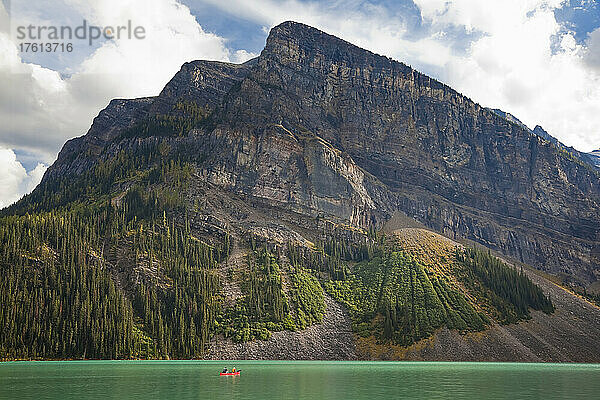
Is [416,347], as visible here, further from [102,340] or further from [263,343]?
[102,340]

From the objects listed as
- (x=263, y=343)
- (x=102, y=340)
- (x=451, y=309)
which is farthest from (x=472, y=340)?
(x=102, y=340)

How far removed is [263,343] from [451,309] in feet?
219

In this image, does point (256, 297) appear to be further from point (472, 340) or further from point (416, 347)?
point (472, 340)

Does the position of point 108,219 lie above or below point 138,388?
above

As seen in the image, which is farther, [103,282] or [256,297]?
[256,297]

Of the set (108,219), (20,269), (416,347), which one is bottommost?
(416,347)

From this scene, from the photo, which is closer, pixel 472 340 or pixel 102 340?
pixel 102 340

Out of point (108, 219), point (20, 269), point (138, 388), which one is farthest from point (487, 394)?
point (108, 219)

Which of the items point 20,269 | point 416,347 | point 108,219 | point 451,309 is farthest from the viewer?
point 108,219

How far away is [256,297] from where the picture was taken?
17762 cm

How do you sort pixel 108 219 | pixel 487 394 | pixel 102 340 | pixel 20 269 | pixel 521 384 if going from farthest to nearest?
pixel 108 219 < pixel 20 269 < pixel 102 340 < pixel 521 384 < pixel 487 394

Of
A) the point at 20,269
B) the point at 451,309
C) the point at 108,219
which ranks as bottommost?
the point at 451,309

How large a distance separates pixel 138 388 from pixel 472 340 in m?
130

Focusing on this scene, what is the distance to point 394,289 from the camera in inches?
7662
